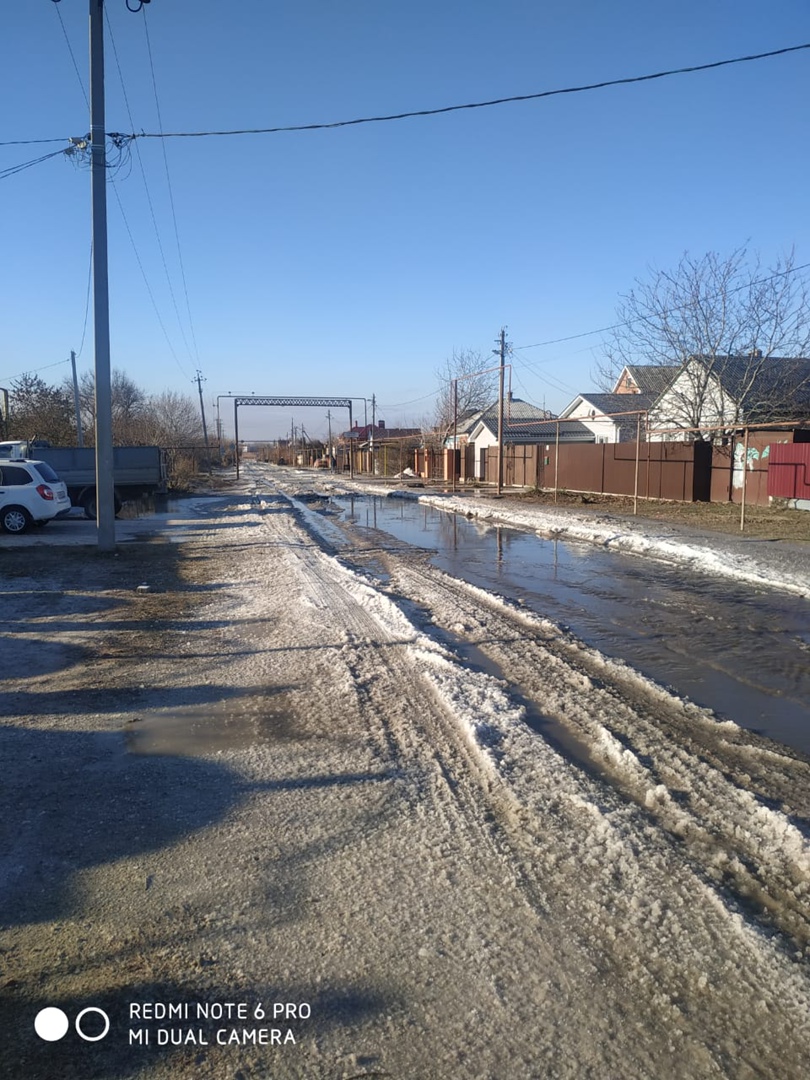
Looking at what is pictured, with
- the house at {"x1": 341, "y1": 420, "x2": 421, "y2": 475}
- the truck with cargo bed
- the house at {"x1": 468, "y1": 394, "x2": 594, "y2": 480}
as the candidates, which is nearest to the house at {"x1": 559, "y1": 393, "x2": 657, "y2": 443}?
the house at {"x1": 468, "y1": 394, "x2": 594, "y2": 480}

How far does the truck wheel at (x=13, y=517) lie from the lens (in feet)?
56.1

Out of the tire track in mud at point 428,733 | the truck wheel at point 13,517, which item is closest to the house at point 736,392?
the truck wheel at point 13,517

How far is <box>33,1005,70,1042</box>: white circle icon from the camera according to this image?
245cm

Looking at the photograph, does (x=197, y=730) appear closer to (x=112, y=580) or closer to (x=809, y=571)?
(x=112, y=580)

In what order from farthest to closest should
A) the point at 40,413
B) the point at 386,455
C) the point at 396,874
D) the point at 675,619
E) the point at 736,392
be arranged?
the point at 386,455 → the point at 40,413 → the point at 736,392 → the point at 675,619 → the point at 396,874

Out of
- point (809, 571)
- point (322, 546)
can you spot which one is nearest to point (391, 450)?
point (322, 546)

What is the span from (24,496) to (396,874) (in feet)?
53.4

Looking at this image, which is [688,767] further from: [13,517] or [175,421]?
[175,421]

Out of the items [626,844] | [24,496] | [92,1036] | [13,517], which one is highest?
[24,496]

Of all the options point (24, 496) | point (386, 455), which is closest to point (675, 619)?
point (24, 496)

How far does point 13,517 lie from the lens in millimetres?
17172

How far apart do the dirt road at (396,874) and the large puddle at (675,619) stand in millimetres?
546

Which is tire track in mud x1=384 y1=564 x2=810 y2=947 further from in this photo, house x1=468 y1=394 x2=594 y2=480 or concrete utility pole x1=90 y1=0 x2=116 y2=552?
house x1=468 y1=394 x2=594 y2=480

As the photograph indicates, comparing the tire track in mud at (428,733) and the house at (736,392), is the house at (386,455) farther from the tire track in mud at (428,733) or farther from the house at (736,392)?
the tire track in mud at (428,733)
